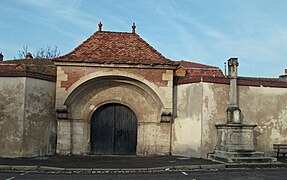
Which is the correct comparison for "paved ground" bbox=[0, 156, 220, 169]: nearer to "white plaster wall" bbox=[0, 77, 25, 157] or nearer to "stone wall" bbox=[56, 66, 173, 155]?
"white plaster wall" bbox=[0, 77, 25, 157]

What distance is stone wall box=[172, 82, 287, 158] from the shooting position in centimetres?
1495

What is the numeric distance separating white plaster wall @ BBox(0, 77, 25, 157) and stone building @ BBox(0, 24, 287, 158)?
0.14 feet

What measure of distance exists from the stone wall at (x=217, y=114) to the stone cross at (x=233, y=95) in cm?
35

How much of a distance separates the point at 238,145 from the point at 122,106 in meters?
6.16

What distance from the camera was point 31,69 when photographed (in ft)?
82.3

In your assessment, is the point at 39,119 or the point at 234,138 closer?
the point at 234,138

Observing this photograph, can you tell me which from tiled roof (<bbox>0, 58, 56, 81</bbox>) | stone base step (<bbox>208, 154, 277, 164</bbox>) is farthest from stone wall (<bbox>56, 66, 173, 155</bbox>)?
stone base step (<bbox>208, 154, 277, 164</bbox>)

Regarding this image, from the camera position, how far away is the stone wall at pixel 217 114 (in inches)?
589

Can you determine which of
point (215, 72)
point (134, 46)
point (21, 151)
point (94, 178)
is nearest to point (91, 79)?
point (134, 46)

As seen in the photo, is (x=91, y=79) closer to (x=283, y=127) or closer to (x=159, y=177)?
(x=159, y=177)

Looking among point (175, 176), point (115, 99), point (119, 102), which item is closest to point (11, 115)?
point (115, 99)

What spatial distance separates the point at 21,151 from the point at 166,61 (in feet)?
26.3

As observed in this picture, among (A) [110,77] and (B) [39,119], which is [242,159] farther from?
(B) [39,119]

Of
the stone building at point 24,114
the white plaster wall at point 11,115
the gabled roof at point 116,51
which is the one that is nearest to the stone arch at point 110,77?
the gabled roof at point 116,51
